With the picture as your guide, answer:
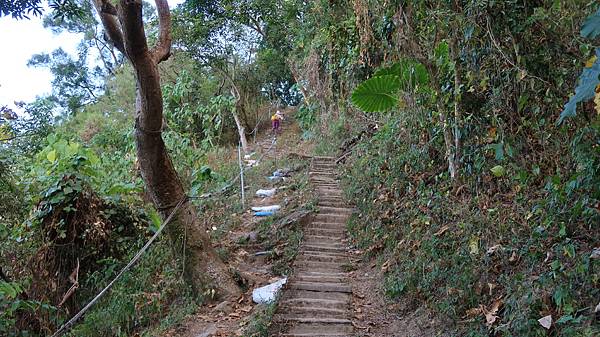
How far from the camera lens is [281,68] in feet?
60.3

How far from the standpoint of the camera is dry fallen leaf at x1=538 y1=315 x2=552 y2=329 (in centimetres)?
269

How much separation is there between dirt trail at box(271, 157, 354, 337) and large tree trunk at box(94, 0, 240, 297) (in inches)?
32.3

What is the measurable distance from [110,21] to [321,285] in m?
3.77

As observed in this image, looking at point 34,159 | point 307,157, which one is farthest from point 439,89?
point 307,157

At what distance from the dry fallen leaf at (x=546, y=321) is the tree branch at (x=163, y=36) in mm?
4340

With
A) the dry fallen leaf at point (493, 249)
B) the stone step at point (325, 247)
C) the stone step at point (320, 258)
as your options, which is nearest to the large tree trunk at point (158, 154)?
the stone step at point (320, 258)

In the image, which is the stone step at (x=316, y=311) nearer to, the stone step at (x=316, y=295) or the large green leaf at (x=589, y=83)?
the stone step at (x=316, y=295)

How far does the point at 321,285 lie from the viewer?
201 inches

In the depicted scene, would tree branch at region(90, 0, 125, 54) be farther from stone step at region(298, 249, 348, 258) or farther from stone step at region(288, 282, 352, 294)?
stone step at region(298, 249, 348, 258)

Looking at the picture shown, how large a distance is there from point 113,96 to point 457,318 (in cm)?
1864

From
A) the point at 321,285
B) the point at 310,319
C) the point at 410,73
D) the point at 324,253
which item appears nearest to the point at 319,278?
the point at 321,285

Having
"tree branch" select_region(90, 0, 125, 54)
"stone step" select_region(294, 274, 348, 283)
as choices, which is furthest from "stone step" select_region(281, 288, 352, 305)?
"tree branch" select_region(90, 0, 125, 54)

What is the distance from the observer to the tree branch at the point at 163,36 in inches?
191

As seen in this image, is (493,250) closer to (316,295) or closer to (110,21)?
(316,295)
